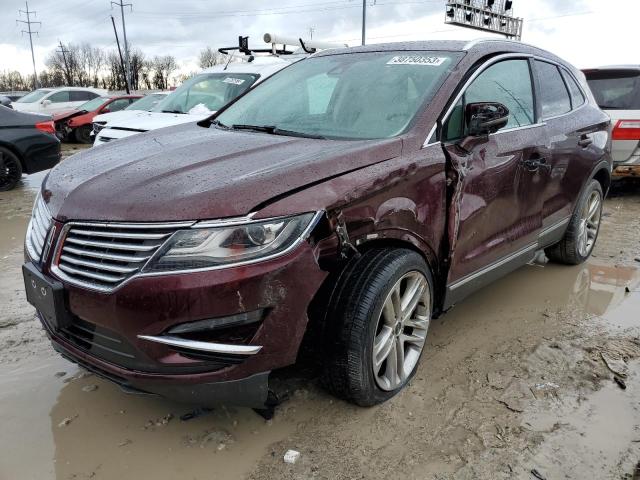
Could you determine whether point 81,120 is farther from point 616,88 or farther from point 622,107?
point 622,107

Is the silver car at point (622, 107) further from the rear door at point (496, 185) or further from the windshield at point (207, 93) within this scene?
the windshield at point (207, 93)

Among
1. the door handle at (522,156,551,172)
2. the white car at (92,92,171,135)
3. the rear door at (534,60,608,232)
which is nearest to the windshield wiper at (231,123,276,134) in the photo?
the door handle at (522,156,551,172)

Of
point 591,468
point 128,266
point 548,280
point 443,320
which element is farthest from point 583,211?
point 128,266

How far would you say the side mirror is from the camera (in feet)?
9.69

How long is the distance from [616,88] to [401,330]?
6.52 meters

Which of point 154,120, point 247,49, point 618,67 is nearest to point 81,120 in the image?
point 247,49

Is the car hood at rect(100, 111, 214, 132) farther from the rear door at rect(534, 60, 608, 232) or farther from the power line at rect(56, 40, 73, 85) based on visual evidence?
the power line at rect(56, 40, 73, 85)

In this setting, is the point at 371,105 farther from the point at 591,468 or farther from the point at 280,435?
the point at 591,468

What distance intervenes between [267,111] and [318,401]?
177 cm

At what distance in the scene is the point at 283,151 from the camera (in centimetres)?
259

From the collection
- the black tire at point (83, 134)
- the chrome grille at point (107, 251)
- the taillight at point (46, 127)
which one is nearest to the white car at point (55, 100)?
the black tire at point (83, 134)

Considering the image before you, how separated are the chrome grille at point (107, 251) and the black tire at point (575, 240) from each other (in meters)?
3.59

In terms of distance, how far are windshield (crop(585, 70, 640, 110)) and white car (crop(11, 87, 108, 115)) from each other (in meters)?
16.3

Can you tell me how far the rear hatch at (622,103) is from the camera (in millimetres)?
7219
